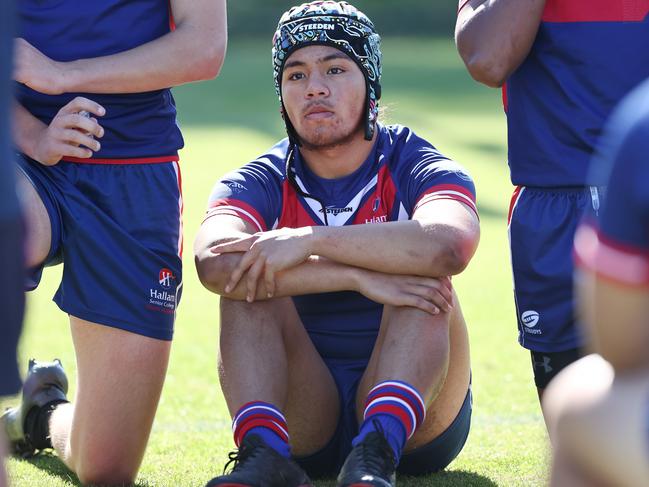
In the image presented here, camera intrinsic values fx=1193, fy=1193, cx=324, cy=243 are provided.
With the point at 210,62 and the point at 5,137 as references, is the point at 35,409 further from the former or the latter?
the point at 5,137

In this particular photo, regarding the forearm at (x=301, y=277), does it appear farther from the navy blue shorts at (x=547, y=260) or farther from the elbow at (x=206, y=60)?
the elbow at (x=206, y=60)

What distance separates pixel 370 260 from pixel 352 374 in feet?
1.75

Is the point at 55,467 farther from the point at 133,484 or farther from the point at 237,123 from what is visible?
the point at 237,123

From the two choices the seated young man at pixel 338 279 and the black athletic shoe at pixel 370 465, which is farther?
the seated young man at pixel 338 279

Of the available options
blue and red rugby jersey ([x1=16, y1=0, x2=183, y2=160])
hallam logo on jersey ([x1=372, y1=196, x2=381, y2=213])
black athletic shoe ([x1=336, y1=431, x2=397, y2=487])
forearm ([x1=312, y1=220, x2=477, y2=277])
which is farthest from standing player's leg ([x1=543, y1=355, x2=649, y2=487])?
blue and red rugby jersey ([x1=16, y1=0, x2=183, y2=160])

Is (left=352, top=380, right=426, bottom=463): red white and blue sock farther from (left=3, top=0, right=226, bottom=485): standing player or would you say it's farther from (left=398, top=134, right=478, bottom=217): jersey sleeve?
(left=3, top=0, right=226, bottom=485): standing player

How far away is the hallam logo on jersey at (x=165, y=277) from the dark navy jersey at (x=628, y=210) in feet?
9.21

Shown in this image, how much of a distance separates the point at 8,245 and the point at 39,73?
7.28 feet

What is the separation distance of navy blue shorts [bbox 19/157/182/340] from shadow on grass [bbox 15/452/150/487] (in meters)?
0.64

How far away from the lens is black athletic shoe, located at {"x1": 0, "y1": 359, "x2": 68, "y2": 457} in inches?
200

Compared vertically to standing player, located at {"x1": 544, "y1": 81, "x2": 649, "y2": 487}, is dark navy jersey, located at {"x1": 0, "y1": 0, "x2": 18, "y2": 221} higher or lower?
higher

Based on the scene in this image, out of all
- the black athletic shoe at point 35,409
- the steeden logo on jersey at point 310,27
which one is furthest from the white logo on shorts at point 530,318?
the black athletic shoe at point 35,409

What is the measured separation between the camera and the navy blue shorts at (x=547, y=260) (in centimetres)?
424

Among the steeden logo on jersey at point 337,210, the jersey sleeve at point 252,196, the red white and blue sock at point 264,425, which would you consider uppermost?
the jersey sleeve at point 252,196
